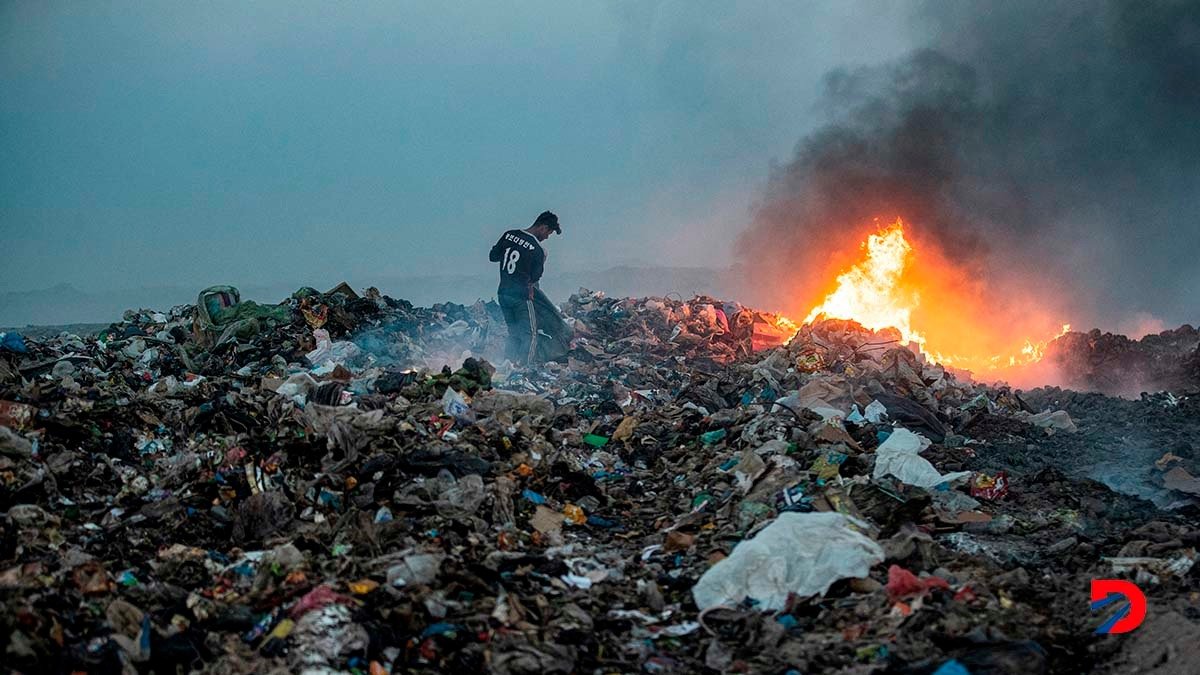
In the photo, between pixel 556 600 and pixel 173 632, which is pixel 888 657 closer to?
pixel 556 600

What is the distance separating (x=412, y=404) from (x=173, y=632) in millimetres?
4189

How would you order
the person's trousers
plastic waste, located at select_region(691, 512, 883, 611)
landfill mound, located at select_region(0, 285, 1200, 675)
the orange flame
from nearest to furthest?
landfill mound, located at select_region(0, 285, 1200, 675) < plastic waste, located at select_region(691, 512, 883, 611) < the person's trousers < the orange flame

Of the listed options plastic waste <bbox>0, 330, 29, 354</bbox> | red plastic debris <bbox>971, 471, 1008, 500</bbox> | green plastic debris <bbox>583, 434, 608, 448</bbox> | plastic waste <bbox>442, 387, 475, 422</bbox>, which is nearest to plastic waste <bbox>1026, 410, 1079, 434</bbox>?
red plastic debris <bbox>971, 471, 1008, 500</bbox>

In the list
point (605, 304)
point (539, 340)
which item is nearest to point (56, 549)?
point (539, 340)

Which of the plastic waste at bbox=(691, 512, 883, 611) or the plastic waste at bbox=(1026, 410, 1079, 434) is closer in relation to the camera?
the plastic waste at bbox=(691, 512, 883, 611)

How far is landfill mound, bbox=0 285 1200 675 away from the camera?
3396mm

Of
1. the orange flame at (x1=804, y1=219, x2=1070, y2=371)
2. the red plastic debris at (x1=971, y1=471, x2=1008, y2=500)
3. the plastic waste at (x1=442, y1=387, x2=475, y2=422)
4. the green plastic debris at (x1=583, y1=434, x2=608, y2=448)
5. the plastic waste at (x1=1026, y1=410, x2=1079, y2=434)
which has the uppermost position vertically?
the orange flame at (x1=804, y1=219, x2=1070, y2=371)

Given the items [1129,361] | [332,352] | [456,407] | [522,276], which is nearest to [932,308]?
[1129,361]

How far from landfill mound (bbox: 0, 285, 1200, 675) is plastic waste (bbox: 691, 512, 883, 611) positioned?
0.02 m

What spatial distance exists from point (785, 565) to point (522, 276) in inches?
301

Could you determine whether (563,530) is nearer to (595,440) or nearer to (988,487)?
(595,440)

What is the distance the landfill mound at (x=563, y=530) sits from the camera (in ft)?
11.1

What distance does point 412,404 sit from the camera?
7500mm

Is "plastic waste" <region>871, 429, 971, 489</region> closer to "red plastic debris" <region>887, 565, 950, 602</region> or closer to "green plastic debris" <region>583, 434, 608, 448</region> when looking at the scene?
"red plastic debris" <region>887, 565, 950, 602</region>
